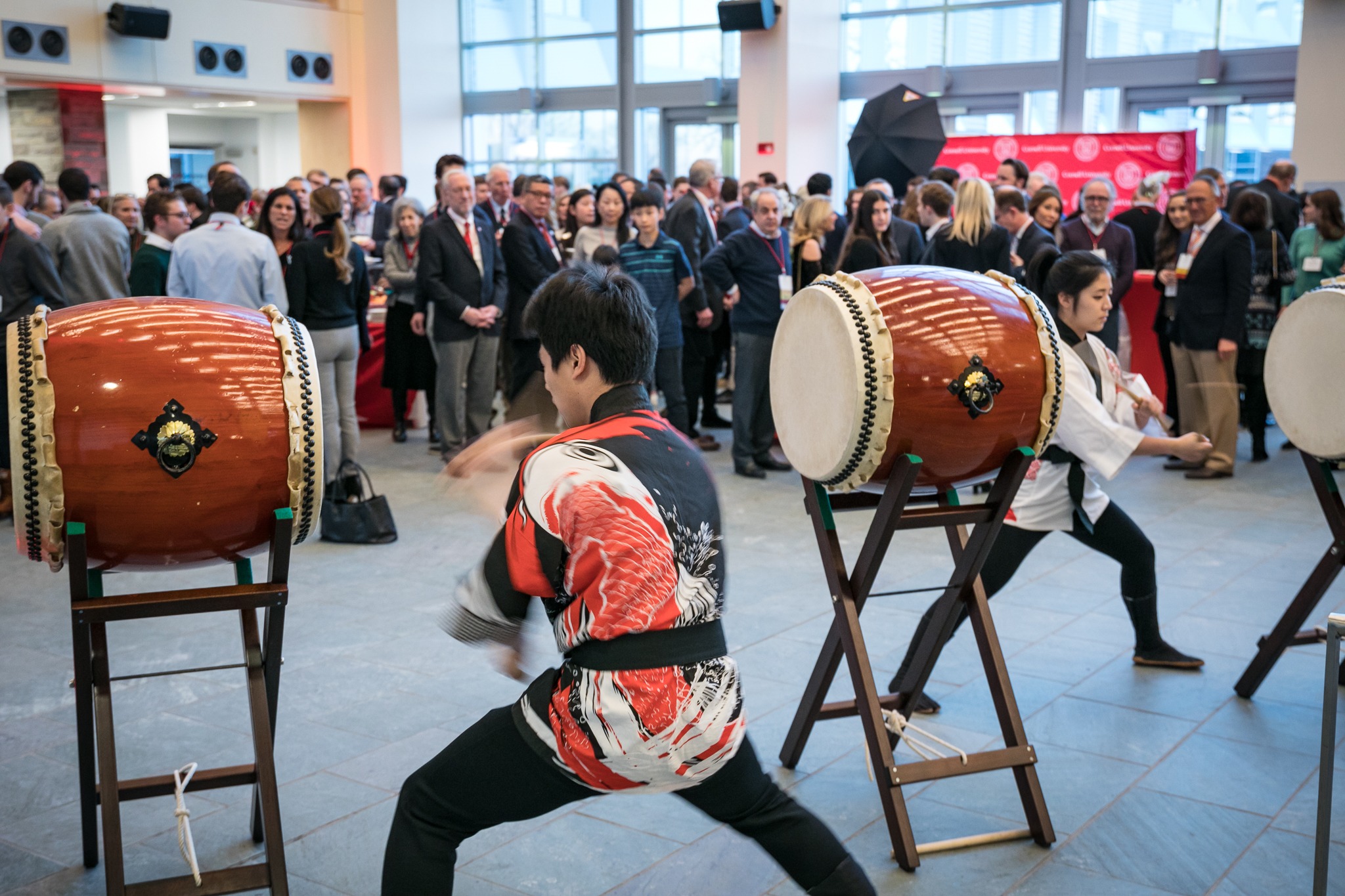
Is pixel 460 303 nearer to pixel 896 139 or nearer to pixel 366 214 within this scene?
pixel 366 214

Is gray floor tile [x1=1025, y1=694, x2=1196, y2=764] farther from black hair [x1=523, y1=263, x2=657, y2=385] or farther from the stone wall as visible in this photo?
the stone wall

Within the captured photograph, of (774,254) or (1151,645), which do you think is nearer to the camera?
(1151,645)

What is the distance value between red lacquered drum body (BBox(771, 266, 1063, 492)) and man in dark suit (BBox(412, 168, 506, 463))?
13.7 feet

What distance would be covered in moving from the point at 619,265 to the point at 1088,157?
7.51 m

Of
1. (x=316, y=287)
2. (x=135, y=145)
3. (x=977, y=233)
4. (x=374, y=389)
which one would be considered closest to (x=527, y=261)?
(x=316, y=287)

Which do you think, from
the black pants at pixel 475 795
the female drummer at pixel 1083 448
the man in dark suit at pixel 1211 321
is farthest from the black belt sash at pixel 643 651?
the man in dark suit at pixel 1211 321

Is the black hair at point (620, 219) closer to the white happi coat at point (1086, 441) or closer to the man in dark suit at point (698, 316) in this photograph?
the man in dark suit at point (698, 316)

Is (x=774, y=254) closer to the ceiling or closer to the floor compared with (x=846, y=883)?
closer to the ceiling

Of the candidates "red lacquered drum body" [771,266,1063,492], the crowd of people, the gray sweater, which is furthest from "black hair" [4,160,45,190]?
"red lacquered drum body" [771,266,1063,492]

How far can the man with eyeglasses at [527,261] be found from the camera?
6969 millimetres

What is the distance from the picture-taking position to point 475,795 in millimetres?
1988

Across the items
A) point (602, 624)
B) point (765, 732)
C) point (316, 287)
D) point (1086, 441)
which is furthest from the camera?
point (316, 287)

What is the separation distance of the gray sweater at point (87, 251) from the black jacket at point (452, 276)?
57.7 inches

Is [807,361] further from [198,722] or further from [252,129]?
[252,129]
